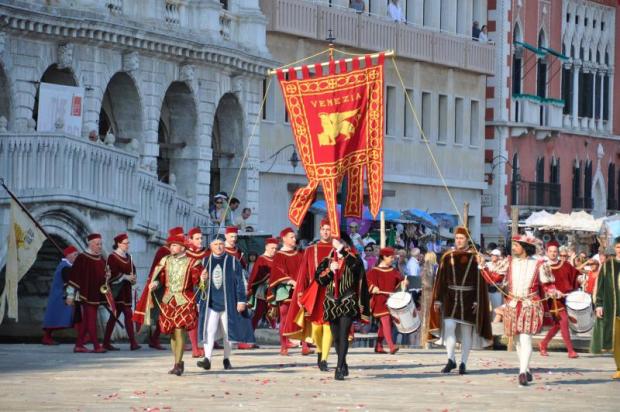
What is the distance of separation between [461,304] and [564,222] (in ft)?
115

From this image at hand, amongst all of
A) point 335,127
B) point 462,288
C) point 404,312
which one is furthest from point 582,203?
point 462,288

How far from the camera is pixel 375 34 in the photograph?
55.6m

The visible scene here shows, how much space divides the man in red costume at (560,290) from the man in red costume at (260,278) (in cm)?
385

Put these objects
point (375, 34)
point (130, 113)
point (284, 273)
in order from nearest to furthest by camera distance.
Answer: point (284, 273), point (130, 113), point (375, 34)

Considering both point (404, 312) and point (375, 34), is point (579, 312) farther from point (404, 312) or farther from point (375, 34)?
point (375, 34)

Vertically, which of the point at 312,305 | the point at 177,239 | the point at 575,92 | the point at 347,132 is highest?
the point at 575,92

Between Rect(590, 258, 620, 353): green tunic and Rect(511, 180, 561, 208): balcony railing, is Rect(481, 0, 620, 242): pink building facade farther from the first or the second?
Rect(590, 258, 620, 353): green tunic

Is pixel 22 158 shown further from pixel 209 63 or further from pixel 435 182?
pixel 435 182

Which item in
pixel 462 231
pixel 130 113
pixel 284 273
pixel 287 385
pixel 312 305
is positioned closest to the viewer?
pixel 287 385

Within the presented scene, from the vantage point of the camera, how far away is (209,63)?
149ft

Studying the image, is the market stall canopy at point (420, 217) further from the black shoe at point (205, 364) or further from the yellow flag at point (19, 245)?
the black shoe at point (205, 364)

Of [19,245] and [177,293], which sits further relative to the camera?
[19,245]

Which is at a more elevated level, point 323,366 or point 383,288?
point 383,288

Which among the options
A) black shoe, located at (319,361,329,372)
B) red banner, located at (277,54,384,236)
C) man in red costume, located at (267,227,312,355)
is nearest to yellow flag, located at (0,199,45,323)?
man in red costume, located at (267,227,312,355)
